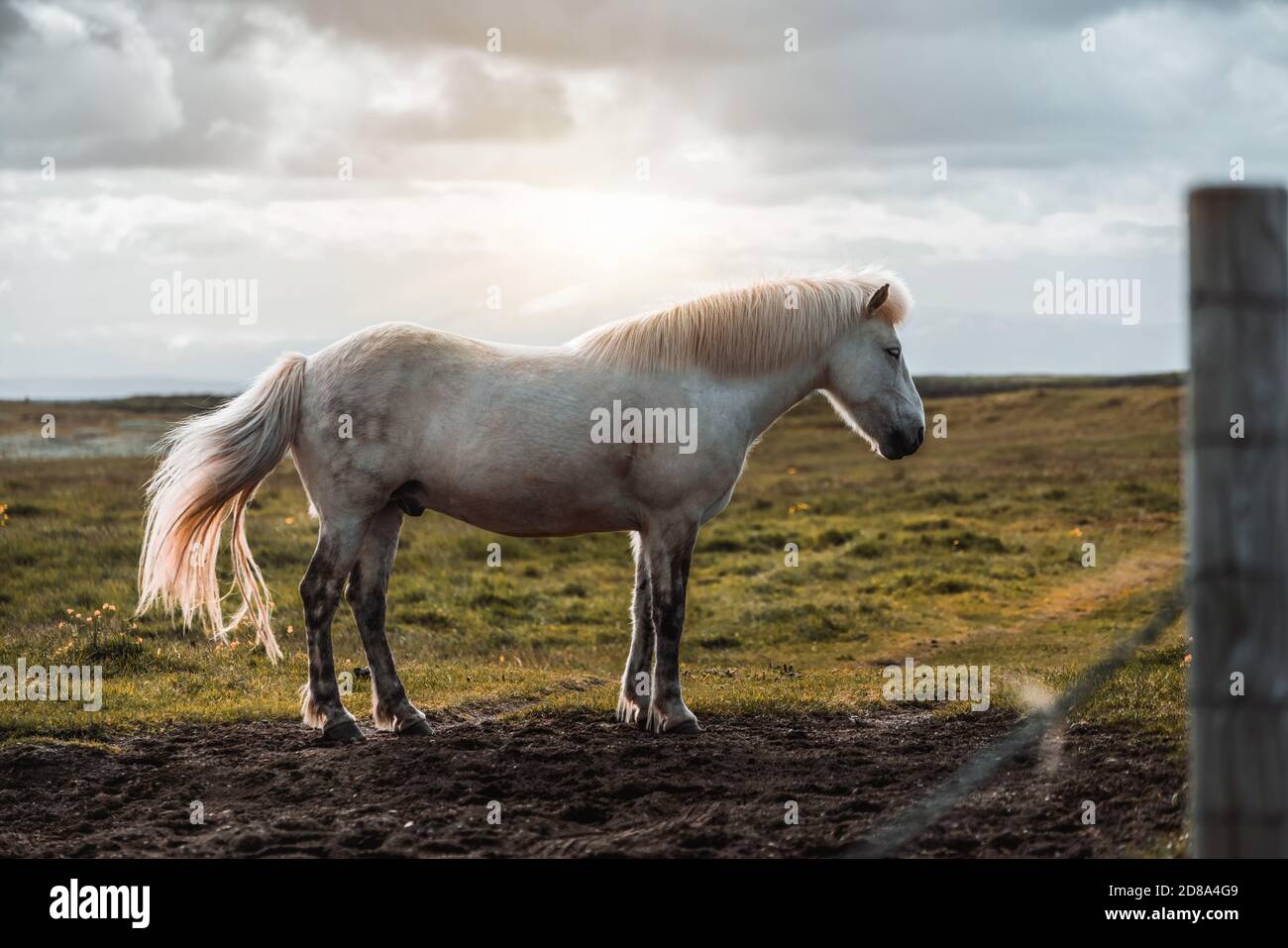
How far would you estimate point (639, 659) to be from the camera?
8.78 meters

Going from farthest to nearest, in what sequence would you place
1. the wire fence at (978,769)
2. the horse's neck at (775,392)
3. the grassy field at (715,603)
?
the grassy field at (715,603), the horse's neck at (775,392), the wire fence at (978,769)

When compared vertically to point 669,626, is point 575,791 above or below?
below

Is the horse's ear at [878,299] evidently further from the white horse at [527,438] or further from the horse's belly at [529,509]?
the horse's belly at [529,509]

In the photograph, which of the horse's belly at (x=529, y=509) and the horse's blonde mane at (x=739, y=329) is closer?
the horse's belly at (x=529, y=509)

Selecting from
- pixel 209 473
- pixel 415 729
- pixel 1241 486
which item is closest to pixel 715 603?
pixel 415 729

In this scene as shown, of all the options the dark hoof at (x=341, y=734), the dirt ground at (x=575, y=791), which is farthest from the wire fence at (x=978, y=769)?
the dark hoof at (x=341, y=734)

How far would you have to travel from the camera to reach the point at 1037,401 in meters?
47.6

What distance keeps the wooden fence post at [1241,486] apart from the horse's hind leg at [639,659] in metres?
4.98

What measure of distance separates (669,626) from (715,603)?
688 cm

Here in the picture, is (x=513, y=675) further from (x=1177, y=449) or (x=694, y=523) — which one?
(x=1177, y=449)

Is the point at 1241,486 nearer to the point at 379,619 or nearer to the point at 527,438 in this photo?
the point at 527,438

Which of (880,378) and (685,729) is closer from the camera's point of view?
(685,729)

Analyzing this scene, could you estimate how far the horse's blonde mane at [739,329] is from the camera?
8.49 meters

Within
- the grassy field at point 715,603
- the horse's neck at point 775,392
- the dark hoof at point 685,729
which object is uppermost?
the horse's neck at point 775,392
